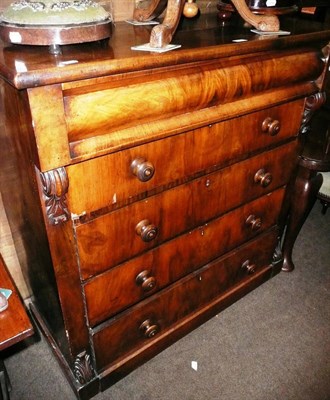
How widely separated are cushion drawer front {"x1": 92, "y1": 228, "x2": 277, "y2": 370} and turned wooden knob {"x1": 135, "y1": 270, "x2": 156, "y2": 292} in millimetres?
100

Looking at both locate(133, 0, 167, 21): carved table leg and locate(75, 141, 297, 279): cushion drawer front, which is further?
locate(133, 0, 167, 21): carved table leg

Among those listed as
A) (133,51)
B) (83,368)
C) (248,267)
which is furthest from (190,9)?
(83,368)

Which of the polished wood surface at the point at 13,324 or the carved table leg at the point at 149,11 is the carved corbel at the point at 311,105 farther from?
the polished wood surface at the point at 13,324

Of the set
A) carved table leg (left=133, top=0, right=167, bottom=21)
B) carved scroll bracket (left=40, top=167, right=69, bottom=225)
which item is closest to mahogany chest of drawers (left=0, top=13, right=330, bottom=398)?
carved scroll bracket (left=40, top=167, right=69, bottom=225)

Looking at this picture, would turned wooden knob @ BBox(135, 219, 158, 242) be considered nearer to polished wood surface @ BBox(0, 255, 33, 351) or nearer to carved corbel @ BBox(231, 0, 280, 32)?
polished wood surface @ BBox(0, 255, 33, 351)

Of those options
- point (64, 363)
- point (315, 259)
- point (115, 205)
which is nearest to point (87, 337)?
point (64, 363)

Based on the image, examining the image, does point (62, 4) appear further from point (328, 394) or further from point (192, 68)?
point (328, 394)

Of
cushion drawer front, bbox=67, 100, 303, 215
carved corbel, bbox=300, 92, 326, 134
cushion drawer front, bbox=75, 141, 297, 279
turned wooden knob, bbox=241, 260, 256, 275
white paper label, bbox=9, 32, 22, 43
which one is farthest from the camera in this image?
turned wooden knob, bbox=241, 260, 256, 275

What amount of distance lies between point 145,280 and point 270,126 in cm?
71

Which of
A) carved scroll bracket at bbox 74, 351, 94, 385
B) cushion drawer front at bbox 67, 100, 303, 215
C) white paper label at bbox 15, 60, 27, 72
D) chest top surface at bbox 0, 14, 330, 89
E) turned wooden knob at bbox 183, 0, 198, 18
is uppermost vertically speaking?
turned wooden knob at bbox 183, 0, 198, 18

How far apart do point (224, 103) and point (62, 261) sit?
27.2 inches

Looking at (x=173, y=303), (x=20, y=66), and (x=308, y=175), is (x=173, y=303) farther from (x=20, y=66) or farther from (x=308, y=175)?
(x=20, y=66)

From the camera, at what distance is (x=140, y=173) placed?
997 mm

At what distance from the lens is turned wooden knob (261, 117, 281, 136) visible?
1279 millimetres
